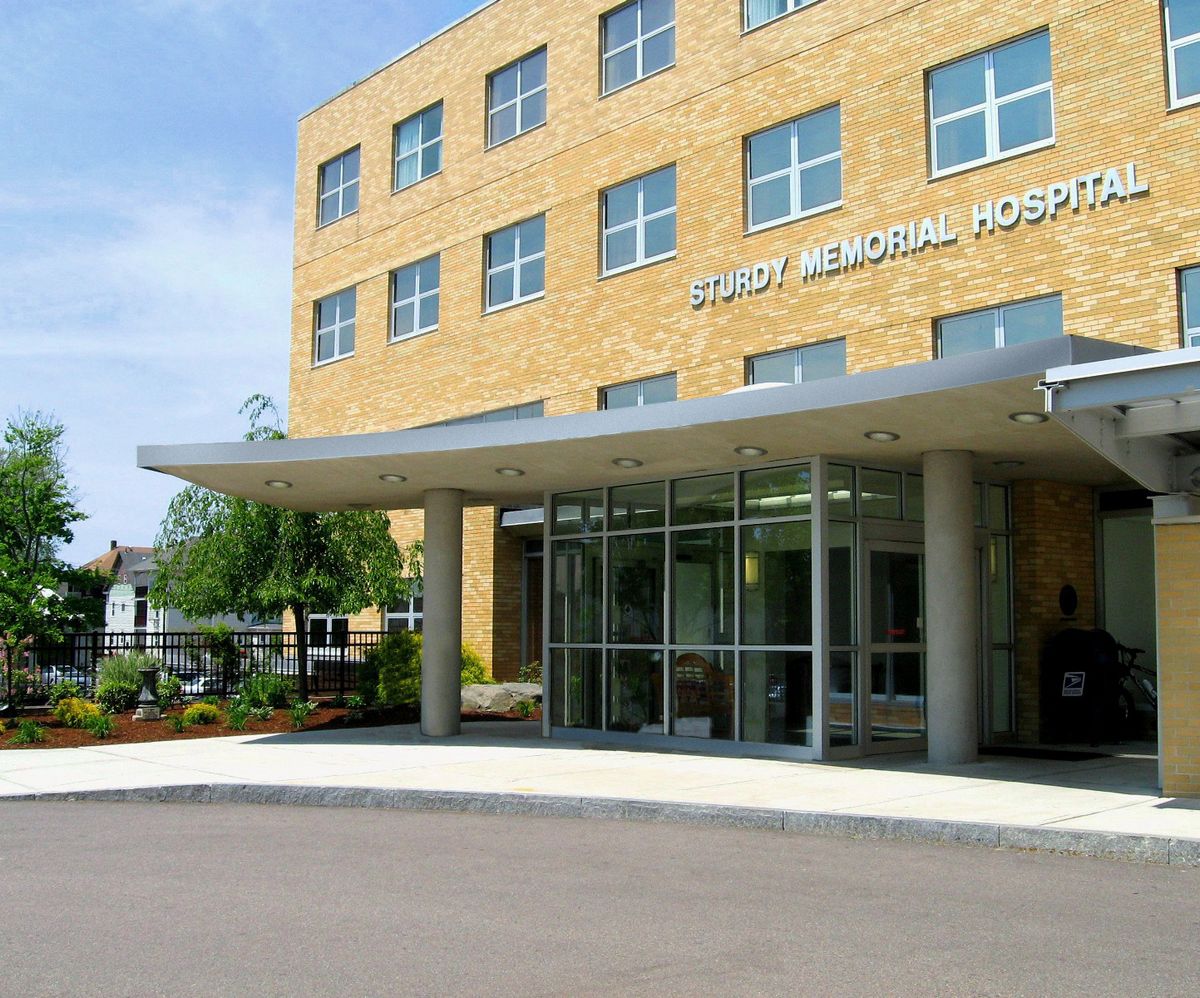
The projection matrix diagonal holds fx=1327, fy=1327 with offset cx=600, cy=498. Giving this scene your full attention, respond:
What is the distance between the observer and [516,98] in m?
25.4

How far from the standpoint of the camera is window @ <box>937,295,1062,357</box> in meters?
16.4

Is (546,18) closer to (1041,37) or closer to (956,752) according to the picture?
(1041,37)

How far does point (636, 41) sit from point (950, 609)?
13.0m

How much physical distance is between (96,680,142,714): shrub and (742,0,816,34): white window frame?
47.2 feet

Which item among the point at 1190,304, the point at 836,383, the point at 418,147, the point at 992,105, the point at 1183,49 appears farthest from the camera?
the point at 418,147

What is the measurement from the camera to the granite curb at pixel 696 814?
881 centimetres

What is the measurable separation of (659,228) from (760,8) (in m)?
3.71

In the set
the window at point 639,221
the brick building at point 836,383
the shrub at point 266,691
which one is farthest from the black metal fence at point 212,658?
the window at point 639,221

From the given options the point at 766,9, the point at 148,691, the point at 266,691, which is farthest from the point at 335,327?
the point at 766,9

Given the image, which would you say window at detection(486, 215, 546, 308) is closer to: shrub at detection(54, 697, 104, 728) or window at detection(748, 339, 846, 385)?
window at detection(748, 339, 846, 385)

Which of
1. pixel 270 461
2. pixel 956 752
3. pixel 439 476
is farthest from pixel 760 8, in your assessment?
pixel 956 752

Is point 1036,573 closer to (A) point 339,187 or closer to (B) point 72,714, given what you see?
(B) point 72,714

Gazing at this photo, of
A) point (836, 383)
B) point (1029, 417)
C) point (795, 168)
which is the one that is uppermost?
point (795, 168)

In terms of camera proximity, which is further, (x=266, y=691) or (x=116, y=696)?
(x=266, y=691)
